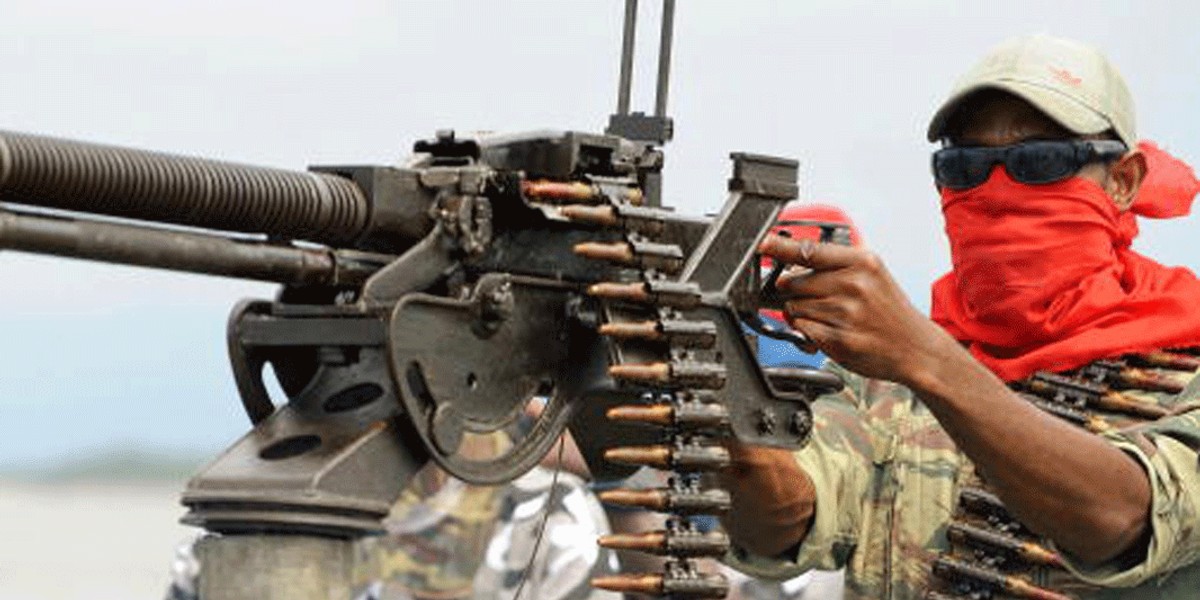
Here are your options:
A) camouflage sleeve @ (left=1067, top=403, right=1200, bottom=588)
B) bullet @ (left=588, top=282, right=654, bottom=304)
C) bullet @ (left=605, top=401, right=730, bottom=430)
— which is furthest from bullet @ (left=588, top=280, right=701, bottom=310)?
camouflage sleeve @ (left=1067, top=403, right=1200, bottom=588)

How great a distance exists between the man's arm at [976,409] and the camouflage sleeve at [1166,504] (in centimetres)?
4

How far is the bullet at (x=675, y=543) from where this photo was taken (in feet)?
23.9

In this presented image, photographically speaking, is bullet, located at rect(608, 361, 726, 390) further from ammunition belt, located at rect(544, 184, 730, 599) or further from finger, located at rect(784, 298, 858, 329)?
finger, located at rect(784, 298, 858, 329)

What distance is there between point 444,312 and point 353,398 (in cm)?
30

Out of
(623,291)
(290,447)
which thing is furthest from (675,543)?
(290,447)

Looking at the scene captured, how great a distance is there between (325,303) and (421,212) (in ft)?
1.04

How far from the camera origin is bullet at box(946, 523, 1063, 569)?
8445 mm

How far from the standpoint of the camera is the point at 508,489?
36.7 feet

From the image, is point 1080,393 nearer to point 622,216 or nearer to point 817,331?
point 817,331

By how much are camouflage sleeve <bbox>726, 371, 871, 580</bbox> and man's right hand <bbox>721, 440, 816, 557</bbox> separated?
0.03m

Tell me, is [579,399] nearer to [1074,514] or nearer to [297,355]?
[297,355]

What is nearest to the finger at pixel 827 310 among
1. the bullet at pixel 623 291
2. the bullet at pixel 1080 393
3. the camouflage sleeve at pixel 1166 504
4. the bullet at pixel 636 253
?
the bullet at pixel 636 253

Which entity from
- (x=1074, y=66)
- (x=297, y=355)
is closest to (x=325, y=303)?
(x=297, y=355)

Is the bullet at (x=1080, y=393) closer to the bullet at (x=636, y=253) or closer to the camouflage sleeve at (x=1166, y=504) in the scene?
the camouflage sleeve at (x=1166, y=504)
